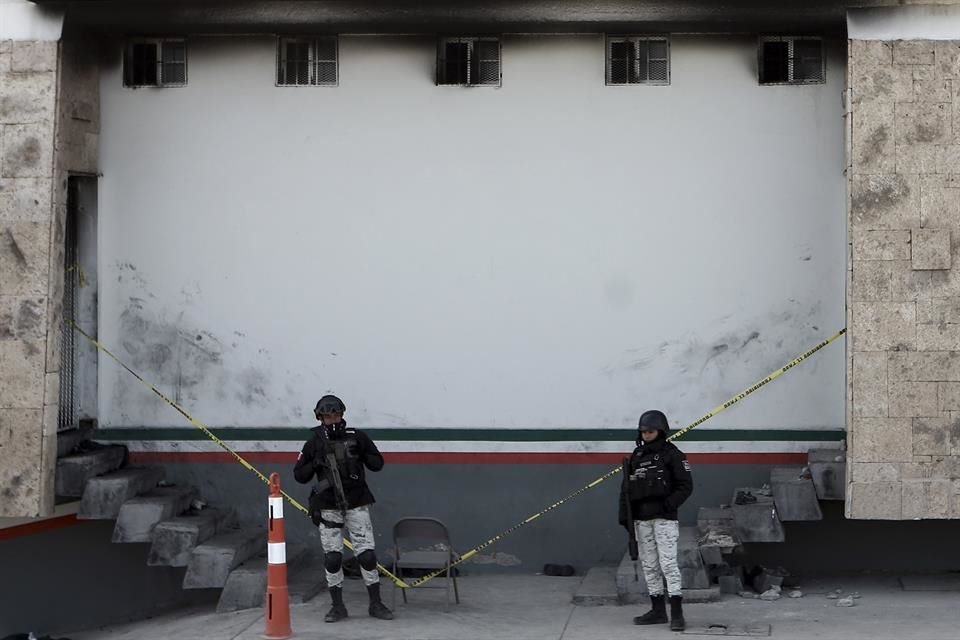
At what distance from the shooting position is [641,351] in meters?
14.7

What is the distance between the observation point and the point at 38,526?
579 inches

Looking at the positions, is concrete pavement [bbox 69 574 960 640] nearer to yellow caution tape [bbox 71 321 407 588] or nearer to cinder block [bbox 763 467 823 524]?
cinder block [bbox 763 467 823 524]

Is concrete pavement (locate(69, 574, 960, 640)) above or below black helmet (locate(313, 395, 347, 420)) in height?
below

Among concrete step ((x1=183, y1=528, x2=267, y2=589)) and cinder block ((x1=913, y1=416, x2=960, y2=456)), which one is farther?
concrete step ((x1=183, y1=528, x2=267, y2=589))

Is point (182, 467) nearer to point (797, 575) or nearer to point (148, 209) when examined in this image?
point (148, 209)

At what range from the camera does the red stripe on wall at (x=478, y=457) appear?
1459 cm

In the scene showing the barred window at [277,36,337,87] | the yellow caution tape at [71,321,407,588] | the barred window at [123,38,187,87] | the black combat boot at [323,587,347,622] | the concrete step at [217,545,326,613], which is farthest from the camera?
the barred window at [123,38,187,87]

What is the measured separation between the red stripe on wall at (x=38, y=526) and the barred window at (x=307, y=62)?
15.3ft

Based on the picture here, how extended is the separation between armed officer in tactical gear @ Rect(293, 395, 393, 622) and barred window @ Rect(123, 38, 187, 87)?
418 cm

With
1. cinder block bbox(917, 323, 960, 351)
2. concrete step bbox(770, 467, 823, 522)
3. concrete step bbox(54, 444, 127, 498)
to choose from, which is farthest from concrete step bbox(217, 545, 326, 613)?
cinder block bbox(917, 323, 960, 351)

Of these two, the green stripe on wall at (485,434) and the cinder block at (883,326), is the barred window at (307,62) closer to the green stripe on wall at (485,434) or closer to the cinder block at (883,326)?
the green stripe on wall at (485,434)

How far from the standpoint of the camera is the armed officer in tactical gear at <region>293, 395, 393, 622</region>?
41.8 feet

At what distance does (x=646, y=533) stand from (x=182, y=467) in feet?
16.8

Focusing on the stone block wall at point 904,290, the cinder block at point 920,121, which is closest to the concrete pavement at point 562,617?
the stone block wall at point 904,290
